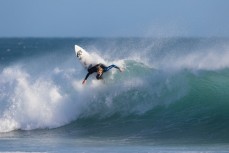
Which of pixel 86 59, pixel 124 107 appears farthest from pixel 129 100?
pixel 86 59

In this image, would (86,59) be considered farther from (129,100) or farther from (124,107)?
(124,107)

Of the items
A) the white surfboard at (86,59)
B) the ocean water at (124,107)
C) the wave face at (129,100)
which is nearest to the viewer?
the ocean water at (124,107)

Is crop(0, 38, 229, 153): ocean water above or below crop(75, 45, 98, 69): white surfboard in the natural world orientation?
below

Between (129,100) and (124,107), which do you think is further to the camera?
(129,100)

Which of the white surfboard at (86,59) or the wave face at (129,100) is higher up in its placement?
the white surfboard at (86,59)

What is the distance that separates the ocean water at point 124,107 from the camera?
58.4 feet

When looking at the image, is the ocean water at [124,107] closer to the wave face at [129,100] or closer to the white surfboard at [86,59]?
the wave face at [129,100]

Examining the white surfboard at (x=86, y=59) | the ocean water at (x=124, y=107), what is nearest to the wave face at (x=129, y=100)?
the ocean water at (x=124, y=107)

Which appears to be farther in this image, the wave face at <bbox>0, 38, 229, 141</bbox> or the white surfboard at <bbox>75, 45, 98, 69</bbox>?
the white surfboard at <bbox>75, 45, 98, 69</bbox>

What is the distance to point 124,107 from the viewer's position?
21.4 meters

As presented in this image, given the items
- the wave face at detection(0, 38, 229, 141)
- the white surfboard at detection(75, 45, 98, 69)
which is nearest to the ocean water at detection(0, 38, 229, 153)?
the wave face at detection(0, 38, 229, 141)

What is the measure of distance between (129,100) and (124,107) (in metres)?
0.32

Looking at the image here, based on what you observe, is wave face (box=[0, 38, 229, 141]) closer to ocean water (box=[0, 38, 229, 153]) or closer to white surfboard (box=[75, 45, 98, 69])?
ocean water (box=[0, 38, 229, 153])

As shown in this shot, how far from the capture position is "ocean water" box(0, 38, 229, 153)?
1781 cm
